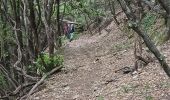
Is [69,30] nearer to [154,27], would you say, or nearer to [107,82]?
[154,27]

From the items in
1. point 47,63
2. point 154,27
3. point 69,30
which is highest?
point 154,27

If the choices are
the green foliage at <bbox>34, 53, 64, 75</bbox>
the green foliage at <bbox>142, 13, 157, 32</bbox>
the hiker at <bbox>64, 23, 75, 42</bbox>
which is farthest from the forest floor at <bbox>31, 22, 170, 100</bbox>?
the hiker at <bbox>64, 23, 75, 42</bbox>

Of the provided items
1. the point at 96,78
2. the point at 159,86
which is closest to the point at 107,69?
the point at 96,78

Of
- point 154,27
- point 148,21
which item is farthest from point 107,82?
point 148,21

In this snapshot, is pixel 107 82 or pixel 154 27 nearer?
pixel 107 82

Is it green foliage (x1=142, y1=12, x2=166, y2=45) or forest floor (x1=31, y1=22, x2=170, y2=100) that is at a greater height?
green foliage (x1=142, y1=12, x2=166, y2=45)

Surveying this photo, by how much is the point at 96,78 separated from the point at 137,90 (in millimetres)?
2786

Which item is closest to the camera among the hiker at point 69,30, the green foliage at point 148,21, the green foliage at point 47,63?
the green foliage at point 47,63

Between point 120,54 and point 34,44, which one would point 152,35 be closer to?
point 120,54

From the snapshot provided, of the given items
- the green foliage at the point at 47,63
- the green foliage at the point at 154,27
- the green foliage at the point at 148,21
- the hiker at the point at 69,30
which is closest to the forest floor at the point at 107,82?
the green foliage at the point at 47,63

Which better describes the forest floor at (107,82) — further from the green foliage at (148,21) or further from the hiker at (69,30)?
the hiker at (69,30)

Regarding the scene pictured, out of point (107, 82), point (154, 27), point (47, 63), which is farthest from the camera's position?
point (154, 27)

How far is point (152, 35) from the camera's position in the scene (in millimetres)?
13438

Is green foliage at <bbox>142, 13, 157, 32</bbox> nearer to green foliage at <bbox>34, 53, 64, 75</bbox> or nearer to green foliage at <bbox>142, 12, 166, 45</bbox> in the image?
green foliage at <bbox>142, 12, 166, 45</bbox>
